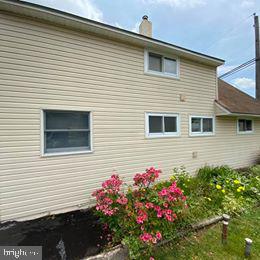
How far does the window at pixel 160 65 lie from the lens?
658 centimetres

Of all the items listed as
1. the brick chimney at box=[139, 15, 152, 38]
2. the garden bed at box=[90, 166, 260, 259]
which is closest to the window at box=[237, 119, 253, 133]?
the garden bed at box=[90, 166, 260, 259]

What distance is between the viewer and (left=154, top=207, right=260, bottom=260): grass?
3240mm

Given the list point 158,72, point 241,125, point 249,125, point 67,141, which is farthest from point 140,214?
point 249,125

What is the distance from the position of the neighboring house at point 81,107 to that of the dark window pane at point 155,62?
0.04m

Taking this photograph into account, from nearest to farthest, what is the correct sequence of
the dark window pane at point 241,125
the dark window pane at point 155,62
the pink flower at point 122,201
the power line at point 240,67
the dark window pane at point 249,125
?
the pink flower at point 122,201 → the dark window pane at point 155,62 → the dark window pane at point 241,125 → the dark window pane at point 249,125 → the power line at point 240,67

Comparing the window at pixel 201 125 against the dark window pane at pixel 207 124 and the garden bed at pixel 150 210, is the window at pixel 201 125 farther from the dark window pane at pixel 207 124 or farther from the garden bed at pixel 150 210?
the garden bed at pixel 150 210

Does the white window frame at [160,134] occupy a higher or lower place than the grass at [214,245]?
higher

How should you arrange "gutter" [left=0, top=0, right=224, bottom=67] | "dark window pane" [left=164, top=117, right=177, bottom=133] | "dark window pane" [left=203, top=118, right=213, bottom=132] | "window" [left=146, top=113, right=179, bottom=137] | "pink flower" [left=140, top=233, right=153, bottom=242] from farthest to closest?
"dark window pane" [left=203, top=118, right=213, bottom=132]
"dark window pane" [left=164, top=117, right=177, bottom=133]
"window" [left=146, top=113, right=179, bottom=137]
"gutter" [left=0, top=0, right=224, bottom=67]
"pink flower" [left=140, top=233, right=153, bottom=242]

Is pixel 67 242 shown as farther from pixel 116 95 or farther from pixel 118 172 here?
pixel 116 95

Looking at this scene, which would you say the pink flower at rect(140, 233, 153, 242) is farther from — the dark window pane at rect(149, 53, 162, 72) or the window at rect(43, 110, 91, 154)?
the dark window pane at rect(149, 53, 162, 72)

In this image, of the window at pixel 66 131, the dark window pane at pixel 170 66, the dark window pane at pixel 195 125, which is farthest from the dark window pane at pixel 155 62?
the window at pixel 66 131

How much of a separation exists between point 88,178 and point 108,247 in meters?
2.29

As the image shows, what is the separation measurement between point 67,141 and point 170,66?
191 inches

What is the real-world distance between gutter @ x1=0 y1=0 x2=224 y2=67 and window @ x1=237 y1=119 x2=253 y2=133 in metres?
4.81
